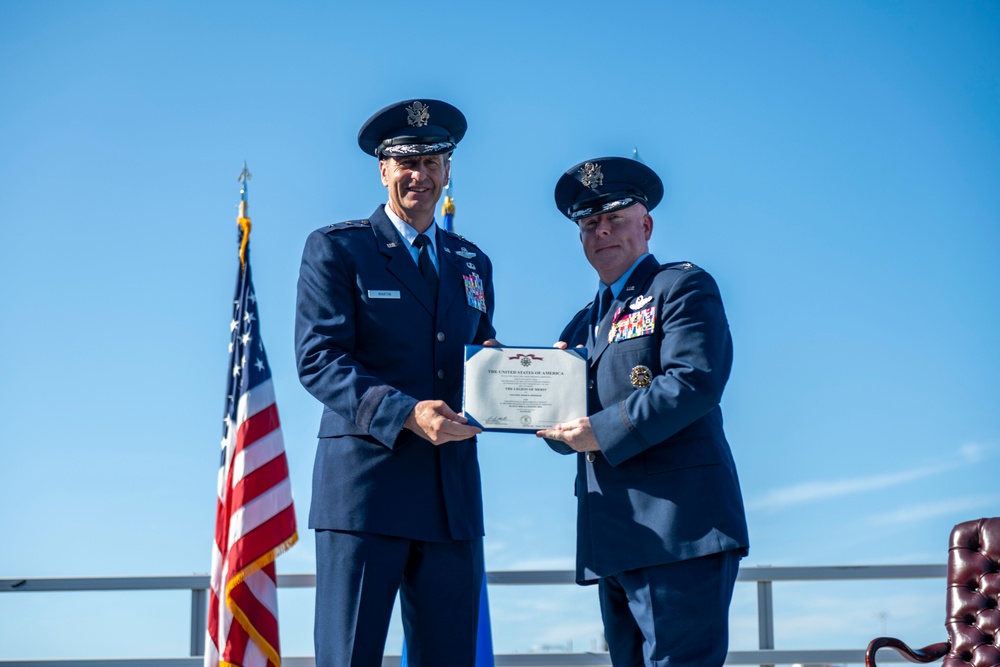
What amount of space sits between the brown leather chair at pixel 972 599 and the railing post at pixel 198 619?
3.32m

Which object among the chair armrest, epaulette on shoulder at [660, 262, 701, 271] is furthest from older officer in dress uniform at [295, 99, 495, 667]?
the chair armrest

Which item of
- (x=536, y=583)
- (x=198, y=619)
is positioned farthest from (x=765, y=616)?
(x=198, y=619)

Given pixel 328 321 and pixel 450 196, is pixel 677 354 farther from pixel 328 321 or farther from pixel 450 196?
pixel 450 196

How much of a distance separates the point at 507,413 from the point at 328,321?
555 mm

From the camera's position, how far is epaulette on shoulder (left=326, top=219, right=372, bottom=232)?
10.4 feet

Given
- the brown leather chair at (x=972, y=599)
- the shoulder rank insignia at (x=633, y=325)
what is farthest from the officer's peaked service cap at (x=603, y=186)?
the brown leather chair at (x=972, y=599)

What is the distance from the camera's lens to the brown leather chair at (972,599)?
16.2ft

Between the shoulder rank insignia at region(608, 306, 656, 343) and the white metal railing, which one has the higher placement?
the shoulder rank insignia at region(608, 306, 656, 343)

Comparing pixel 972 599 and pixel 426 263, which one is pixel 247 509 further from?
pixel 972 599

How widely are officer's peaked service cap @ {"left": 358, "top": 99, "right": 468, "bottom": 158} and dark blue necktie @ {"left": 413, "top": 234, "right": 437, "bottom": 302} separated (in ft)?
0.84

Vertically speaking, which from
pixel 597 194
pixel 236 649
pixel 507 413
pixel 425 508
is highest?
pixel 597 194

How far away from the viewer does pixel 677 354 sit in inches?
119

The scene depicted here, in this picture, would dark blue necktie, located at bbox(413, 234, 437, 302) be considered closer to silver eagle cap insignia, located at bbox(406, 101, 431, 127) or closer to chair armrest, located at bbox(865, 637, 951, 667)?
silver eagle cap insignia, located at bbox(406, 101, 431, 127)

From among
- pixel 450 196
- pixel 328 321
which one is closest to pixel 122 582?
pixel 450 196
